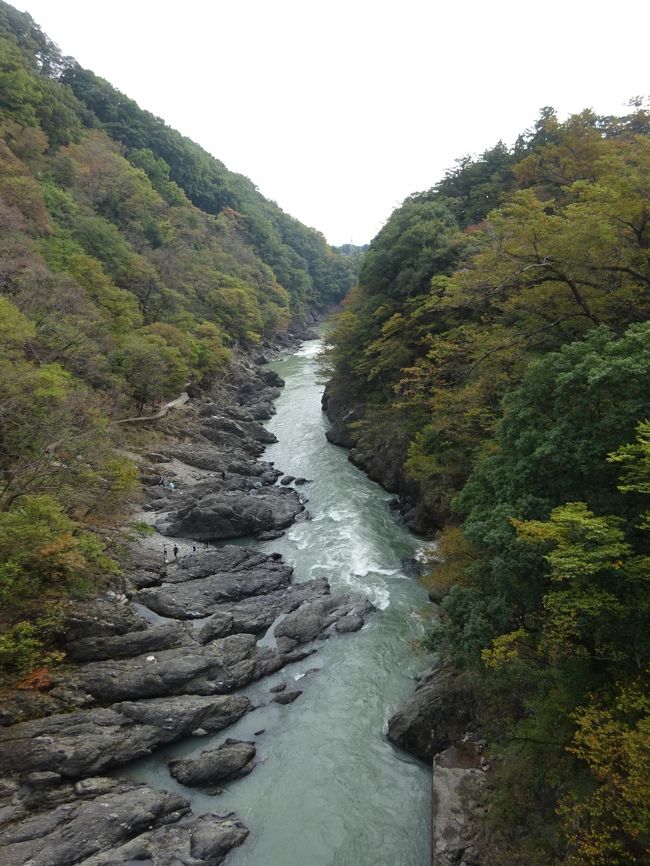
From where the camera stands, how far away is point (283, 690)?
41.2ft

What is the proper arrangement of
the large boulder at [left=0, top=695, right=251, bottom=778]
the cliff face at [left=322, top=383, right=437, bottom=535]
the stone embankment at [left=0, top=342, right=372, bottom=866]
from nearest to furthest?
the stone embankment at [left=0, top=342, right=372, bottom=866]
the large boulder at [left=0, top=695, right=251, bottom=778]
the cliff face at [left=322, top=383, right=437, bottom=535]

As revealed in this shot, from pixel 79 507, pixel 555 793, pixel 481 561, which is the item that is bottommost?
pixel 79 507

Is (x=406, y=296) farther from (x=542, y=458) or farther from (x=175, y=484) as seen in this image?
(x=542, y=458)

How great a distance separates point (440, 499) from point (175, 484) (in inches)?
542

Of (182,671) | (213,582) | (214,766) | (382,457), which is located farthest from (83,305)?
(214,766)

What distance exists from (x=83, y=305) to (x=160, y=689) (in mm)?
22972

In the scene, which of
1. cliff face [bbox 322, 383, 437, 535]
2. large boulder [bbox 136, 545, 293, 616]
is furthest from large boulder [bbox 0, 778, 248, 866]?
cliff face [bbox 322, 383, 437, 535]

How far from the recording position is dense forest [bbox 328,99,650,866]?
6.58 meters

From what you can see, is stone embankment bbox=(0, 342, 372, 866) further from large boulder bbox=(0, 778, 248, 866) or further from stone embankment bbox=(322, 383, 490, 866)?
stone embankment bbox=(322, 383, 490, 866)

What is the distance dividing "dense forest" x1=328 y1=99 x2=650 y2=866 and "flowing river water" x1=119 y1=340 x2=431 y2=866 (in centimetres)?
209

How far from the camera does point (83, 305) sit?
2678 cm

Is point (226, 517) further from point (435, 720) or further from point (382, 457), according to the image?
point (435, 720)

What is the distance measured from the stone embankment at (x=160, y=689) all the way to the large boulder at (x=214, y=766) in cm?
3

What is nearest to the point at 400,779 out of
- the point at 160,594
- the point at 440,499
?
the point at 160,594
